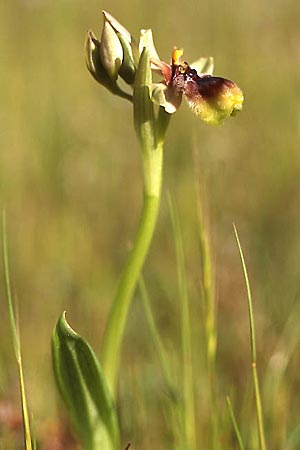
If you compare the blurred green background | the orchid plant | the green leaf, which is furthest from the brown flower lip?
the green leaf

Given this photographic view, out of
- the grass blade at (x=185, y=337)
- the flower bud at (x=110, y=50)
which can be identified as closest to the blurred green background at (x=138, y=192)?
the grass blade at (x=185, y=337)

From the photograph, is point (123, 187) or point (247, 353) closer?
point (247, 353)

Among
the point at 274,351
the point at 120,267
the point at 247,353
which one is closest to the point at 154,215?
the point at 274,351

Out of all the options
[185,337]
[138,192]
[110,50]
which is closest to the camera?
[110,50]

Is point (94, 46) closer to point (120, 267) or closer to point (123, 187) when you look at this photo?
point (120, 267)

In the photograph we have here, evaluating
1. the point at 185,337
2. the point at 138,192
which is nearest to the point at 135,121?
the point at 185,337

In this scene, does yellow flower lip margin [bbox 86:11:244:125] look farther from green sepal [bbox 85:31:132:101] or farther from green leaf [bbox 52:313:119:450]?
green leaf [bbox 52:313:119:450]

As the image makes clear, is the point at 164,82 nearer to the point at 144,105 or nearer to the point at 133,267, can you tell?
the point at 144,105

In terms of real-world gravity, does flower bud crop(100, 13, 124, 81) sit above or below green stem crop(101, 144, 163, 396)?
above
